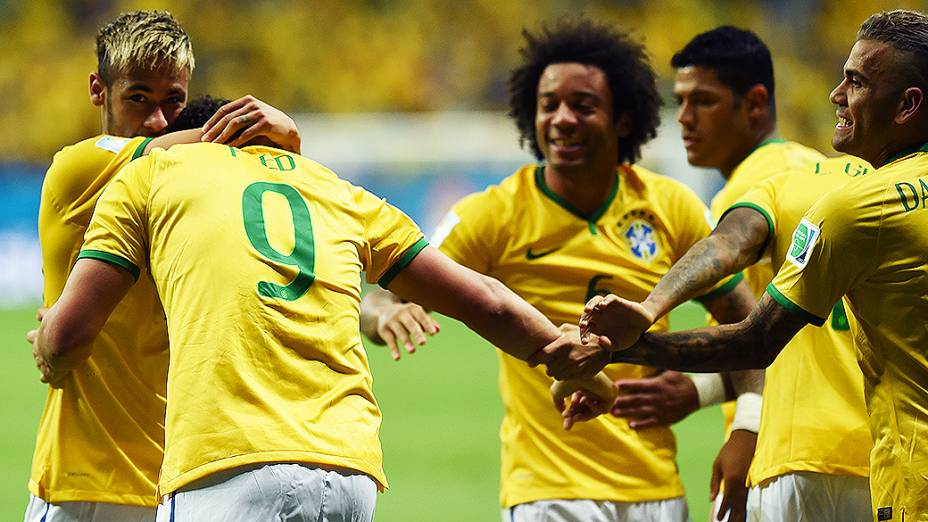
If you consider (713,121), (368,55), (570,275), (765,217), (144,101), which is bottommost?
(570,275)

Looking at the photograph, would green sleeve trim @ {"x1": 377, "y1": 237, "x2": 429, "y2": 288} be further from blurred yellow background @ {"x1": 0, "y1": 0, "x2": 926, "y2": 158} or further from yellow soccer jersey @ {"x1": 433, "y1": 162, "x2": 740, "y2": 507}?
blurred yellow background @ {"x1": 0, "y1": 0, "x2": 926, "y2": 158}

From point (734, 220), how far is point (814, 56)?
61.1 feet

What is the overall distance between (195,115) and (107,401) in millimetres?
982

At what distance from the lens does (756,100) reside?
563cm

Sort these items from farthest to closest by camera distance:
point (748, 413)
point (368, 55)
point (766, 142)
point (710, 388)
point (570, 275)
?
1. point (368, 55)
2. point (766, 142)
3. point (710, 388)
4. point (570, 275)
5. point (748, 413)

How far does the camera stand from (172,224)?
3418 mm

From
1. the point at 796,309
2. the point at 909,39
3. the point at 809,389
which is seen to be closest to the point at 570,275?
the point at 809,389

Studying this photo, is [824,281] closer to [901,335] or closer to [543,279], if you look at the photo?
[901,335]

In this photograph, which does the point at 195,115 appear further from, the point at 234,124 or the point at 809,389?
the point at 809,389

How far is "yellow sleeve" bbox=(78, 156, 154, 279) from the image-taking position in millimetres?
3424

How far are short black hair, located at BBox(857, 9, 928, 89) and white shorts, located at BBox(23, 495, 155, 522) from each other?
267cm

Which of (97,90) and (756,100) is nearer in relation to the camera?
(97,90)

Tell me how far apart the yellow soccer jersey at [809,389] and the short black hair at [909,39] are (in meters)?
0.63

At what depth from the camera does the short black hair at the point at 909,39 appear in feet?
11.6
